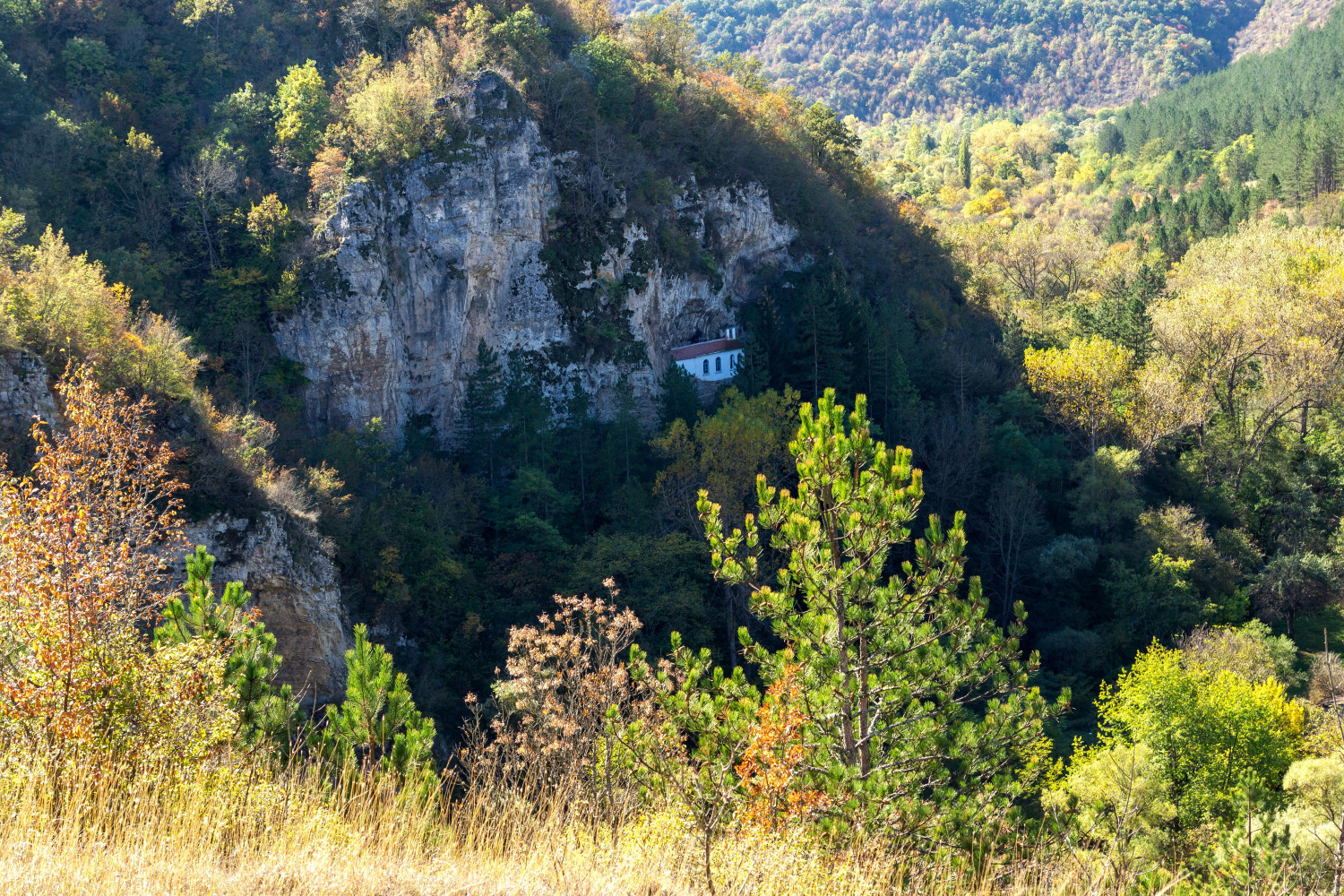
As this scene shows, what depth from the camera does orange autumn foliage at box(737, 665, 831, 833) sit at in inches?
320

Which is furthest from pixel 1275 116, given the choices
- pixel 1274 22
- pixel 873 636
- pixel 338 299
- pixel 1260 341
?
pixel 1274 22

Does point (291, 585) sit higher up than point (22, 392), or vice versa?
point (22, 392)

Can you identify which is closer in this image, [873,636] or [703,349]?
[873,636]

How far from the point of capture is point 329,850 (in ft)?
18.2

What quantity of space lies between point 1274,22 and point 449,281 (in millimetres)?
166080

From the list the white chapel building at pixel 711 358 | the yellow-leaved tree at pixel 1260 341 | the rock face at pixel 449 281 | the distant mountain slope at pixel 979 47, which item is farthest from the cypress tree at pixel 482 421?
the distant mountain slope at pixel 979 47

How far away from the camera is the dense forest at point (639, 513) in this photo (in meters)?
6.50

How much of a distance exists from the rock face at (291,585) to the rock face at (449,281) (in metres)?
9.87

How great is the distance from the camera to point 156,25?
34219 millimetres

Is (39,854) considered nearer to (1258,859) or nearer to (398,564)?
(1258,859)

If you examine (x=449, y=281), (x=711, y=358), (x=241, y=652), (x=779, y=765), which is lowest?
(x=779, y=765)

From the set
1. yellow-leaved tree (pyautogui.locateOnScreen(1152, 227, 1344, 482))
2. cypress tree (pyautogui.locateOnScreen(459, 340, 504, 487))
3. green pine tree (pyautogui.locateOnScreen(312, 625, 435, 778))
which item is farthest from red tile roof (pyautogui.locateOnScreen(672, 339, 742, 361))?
green pine tree (pyautogui.locateOnScreen(312, 625, 435, 778))

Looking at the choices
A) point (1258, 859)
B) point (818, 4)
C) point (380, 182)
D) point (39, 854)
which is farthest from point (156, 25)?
point (818, 4)

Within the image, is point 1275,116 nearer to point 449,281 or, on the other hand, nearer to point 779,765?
point 449,281
